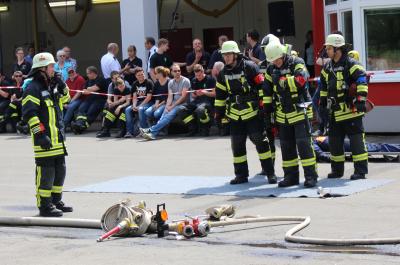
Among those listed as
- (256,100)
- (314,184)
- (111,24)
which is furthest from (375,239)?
(111,24)

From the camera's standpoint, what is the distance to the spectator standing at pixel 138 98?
62.7 feet

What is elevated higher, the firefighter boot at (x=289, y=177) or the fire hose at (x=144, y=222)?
the firefighter boot at (x=289, y=177)

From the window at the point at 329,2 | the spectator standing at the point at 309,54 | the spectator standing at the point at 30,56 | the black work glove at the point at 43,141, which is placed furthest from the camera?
the spectator standing at the point at 30,56

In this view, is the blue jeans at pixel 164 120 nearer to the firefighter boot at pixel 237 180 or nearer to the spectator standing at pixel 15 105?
the spectator standing at pixel 15 105

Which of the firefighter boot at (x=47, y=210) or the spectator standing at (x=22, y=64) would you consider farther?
the spectator standing at (x=22, y=64)

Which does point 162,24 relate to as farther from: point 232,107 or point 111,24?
point 232,107

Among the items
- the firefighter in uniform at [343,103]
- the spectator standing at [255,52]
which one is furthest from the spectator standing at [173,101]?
the firefighter in uniform at [343,103]

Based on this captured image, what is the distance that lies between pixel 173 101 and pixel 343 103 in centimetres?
673

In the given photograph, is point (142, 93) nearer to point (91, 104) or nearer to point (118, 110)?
point (118, 110)

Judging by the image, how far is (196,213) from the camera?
10656 millimetres

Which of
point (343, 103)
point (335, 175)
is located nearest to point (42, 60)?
point (343, 103)

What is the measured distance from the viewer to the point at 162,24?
2875cm

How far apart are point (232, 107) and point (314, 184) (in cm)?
154

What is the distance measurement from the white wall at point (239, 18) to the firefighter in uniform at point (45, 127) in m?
15.4
